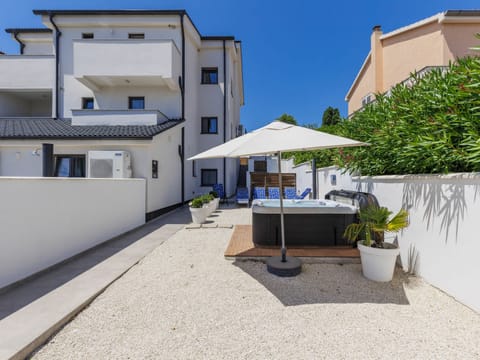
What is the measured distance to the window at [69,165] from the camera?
8.35m

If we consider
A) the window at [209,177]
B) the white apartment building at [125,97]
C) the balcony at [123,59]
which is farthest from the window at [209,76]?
the window at [209,177]

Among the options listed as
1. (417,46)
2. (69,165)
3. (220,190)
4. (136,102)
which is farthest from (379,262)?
(417,46)

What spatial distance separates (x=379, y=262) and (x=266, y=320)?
2112 millimetres

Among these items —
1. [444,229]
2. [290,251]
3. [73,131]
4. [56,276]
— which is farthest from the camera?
[73,131]

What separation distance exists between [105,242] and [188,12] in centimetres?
1284

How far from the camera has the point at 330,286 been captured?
3.28 meters

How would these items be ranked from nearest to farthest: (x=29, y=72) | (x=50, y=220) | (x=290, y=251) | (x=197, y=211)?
(x=50, y=220) → (x=290, y=251) → (x=197, y=211) → (x=29, y=72)

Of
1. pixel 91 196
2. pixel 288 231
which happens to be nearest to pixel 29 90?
pixel 91 196

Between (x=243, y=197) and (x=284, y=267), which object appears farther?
(x=243, y=197)

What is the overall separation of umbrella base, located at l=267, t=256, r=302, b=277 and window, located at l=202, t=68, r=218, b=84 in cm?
1291

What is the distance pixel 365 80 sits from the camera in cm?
1681

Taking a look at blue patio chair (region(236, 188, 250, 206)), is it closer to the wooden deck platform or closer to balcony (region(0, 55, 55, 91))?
the wooden deck platform

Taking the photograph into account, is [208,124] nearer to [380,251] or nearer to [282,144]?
[282,144]

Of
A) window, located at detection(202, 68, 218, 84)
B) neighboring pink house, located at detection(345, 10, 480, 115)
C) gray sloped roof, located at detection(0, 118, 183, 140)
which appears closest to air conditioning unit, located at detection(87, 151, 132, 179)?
gray sloped roof, located at detection(0, 118, 183, 140)
